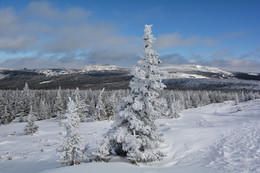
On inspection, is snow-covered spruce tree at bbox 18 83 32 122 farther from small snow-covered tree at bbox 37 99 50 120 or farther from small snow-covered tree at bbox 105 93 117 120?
small snow-covered tree at bbox 105 93 117 120

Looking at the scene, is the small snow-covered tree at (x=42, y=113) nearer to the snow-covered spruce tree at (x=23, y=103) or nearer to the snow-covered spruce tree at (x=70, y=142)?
the snow-covered spruce tree at (x=23, y=103)

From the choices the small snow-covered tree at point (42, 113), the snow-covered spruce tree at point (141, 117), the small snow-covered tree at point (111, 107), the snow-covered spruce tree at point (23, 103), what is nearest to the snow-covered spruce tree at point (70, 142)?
the snow-covered spruce tree at point (141, 117)

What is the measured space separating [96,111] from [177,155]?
1961 inches

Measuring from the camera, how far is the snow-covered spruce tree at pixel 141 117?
58.3ft

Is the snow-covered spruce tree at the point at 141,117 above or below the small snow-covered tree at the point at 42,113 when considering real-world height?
above

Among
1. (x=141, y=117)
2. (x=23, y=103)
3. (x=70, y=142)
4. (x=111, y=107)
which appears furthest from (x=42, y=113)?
(x=141, y=117)

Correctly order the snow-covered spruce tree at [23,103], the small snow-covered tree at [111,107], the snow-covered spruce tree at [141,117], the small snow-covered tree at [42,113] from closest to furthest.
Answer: the snow-covered spruce tree at [141,117], the small snow-covered tree at [111,107], the small snow-covered tree at [42,113], the snow-covered spruce tree at [23,103]

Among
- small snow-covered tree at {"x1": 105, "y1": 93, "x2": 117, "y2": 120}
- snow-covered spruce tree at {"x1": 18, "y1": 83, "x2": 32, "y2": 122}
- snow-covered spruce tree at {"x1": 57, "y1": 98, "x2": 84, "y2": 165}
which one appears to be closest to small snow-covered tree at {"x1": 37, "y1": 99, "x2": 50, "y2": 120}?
snow-covered spruce tree at {"x1": 18, "y1": 83, "x2": 32, "y2": 122}

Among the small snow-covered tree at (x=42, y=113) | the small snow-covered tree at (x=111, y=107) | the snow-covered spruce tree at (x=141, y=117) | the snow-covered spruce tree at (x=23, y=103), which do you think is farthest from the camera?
the snow-covered spruce tree at (x=23, y=103)

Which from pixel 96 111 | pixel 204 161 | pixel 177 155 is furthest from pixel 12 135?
pixel 204 161

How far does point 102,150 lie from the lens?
1752 cm

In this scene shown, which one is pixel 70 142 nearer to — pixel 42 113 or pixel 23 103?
pixel 42 113

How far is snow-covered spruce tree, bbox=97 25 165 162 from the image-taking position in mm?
17766

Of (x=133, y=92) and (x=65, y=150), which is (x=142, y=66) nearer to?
(x=133, y=92)
